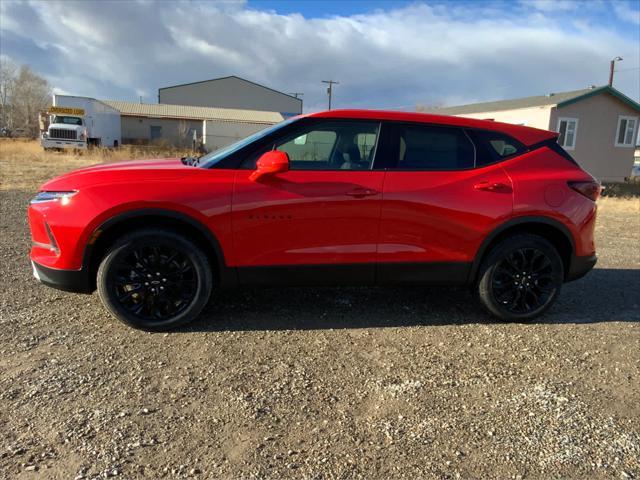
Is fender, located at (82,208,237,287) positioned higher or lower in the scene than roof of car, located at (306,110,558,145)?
lower

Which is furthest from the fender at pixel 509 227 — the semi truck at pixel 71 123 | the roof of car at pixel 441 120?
the semi truck at pixel 71 123

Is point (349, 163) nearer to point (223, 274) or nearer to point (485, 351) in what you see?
point (223, 274)

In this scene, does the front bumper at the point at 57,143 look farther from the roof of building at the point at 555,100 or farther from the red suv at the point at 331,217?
the red suv at the point at 331,217

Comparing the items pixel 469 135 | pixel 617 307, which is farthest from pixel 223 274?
pixel 617 307

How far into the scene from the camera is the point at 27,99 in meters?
77.7

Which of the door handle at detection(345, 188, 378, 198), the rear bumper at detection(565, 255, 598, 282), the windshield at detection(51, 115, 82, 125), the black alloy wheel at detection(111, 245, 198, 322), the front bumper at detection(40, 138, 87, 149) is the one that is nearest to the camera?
the black alloy wheel at detection(111, 245, 198, 322)

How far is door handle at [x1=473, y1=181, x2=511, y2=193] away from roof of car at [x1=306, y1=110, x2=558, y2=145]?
21.1 inches

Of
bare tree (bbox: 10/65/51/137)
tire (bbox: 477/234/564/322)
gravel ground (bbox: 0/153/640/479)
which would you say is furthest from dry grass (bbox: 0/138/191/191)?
bare tree (bbox: 10/65/51/137)

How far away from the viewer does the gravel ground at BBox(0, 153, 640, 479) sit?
2.40 m

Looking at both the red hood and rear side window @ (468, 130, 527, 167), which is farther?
rear side window @ (468, 130, 527, 167)

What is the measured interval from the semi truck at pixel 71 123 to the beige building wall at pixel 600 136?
2834cm

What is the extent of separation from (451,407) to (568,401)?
0.80 m

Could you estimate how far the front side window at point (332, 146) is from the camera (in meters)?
3.90

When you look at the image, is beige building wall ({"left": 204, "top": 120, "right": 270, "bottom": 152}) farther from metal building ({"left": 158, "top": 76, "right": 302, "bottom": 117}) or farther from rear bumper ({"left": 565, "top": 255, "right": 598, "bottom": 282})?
rear bumper ({"left": 565, "top": 255, "right": 598, "bottom": 282})
